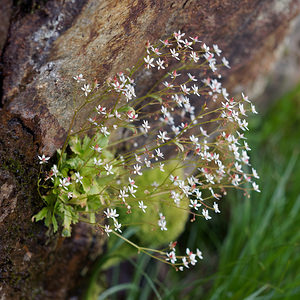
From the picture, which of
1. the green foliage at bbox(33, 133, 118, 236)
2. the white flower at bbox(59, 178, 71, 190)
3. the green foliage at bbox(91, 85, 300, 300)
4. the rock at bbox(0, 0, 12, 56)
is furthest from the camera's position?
the green foliage at bbox(91, 85, 300, 300)

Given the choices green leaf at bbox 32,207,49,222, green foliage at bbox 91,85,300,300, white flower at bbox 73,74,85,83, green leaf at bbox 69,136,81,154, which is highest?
white flower at bbox 73,74,85,83

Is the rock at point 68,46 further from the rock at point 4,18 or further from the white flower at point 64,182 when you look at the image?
the white flower at point 64,182

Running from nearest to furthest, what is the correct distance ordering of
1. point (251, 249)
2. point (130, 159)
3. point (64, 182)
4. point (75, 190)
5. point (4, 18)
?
point (4, 18), point (64, 182), point (75, 190), point (130, 159), point (251, 249)

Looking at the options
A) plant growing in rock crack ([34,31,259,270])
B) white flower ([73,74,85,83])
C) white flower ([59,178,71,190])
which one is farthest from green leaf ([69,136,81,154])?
white flower ([73,74,85,83])

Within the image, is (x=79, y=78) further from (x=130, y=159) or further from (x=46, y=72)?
(x=130, y=159)

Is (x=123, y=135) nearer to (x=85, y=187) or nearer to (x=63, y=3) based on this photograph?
(x=85, y=187)

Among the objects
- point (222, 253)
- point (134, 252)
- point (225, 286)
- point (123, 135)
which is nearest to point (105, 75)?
point (123, 135)

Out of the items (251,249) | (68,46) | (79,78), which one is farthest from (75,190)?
(251,249)

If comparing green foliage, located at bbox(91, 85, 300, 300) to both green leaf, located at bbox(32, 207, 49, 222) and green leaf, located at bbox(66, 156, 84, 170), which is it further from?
green leaf, located at bbox(66, 156, 84, 170)

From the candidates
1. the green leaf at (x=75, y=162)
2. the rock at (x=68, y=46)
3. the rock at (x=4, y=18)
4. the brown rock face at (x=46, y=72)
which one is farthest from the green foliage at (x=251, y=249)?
the rock at (x=4, y=18)

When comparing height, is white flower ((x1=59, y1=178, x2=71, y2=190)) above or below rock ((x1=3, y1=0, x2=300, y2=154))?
below
